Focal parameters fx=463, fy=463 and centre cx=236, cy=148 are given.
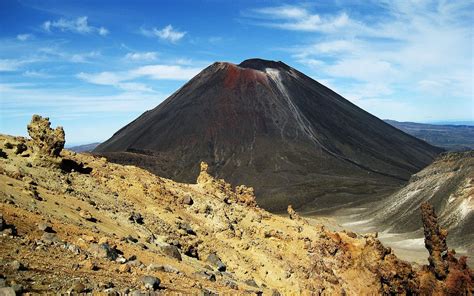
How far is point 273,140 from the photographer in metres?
126

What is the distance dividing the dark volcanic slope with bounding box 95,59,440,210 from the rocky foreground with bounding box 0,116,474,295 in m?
64.6

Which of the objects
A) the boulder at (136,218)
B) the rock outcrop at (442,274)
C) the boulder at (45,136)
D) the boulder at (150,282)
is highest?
the boulder at (45,136)

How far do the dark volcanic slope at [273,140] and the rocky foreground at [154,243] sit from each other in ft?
212

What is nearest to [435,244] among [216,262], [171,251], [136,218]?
[216,262]

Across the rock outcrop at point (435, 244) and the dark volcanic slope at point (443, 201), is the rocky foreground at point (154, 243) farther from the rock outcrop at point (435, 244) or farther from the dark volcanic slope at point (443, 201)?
the dark volcanic slope at point (443, 201)

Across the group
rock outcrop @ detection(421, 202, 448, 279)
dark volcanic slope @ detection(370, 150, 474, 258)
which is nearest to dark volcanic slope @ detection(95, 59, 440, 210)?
dark volcanic slope @ detection(370, 150, 474, 258)

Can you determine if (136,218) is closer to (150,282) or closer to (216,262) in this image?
(216,262)

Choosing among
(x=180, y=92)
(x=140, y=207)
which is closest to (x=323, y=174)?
(x=180, y=92)

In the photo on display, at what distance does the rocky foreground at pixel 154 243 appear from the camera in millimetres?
8562

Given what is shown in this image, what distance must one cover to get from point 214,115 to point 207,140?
1394cm

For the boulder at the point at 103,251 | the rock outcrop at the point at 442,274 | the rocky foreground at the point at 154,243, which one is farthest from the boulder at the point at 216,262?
Result: the rock outcrop at the point at 442,274

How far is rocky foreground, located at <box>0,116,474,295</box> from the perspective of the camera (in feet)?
28.1

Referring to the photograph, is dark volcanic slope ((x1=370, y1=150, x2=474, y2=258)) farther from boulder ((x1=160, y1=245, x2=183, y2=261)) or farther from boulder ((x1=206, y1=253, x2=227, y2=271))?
boulder ((x1=160, y1=245, x2=183, y2=261))

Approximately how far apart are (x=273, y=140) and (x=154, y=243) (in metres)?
114
